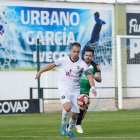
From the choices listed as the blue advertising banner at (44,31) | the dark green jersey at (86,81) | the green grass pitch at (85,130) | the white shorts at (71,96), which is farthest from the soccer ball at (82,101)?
the blue advertising banner at (44,31)

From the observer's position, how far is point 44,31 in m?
42.8

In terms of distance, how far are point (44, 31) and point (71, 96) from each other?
26.8m

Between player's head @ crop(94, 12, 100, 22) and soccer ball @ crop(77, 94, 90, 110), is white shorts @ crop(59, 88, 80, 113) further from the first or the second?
player's head @ crop(94, 12, 100, 22)

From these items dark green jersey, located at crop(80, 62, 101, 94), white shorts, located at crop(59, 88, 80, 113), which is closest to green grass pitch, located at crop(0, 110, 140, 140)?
white shorts, located at crop(59, 88, 80, 113)

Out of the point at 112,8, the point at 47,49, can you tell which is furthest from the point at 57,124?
the point at 112,8

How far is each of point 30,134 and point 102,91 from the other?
15532mm

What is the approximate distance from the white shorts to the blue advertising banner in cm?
2474

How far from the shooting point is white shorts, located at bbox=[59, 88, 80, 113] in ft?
52.8

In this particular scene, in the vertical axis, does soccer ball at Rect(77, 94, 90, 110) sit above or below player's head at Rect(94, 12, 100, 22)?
below

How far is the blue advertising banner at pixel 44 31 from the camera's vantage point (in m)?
41.0

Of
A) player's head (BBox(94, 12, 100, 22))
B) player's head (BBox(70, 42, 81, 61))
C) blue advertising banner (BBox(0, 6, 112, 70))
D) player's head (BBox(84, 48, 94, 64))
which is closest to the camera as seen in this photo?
player's head (BBox(70, 42, 81, 61))

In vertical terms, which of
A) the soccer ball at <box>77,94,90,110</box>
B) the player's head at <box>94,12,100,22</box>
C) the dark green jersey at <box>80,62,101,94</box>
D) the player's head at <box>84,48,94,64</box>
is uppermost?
the player's head at <box>94,12,100,22</box>

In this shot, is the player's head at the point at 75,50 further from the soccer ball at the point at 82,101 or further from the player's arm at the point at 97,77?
the player's arm at the point at 97,77

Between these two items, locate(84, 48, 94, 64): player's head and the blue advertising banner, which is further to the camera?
the blue advertising banner
